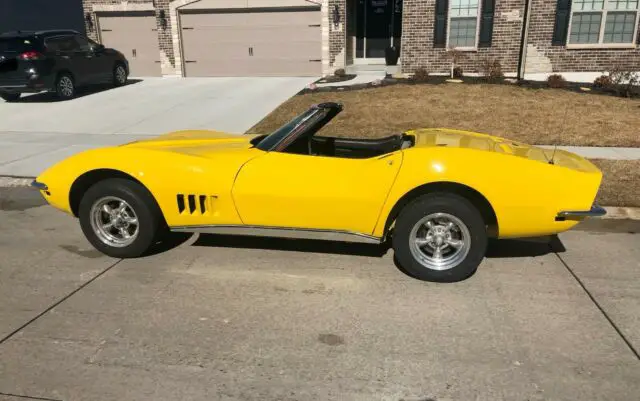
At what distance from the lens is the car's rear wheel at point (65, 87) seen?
46.8ft

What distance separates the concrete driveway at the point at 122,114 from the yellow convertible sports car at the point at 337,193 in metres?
3.88

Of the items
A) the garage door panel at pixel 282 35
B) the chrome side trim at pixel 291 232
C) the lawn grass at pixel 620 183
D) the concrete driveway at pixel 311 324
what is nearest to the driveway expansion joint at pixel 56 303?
the concrete driveway at pixel 311 324

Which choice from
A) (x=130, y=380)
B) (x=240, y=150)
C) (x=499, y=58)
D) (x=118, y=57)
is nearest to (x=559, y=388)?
(x=130, y=380)

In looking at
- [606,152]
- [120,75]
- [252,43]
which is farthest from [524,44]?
[120,75]

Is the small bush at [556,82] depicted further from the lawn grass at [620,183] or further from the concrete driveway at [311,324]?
the concrete driveway at [311,324]

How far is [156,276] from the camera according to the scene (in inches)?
169

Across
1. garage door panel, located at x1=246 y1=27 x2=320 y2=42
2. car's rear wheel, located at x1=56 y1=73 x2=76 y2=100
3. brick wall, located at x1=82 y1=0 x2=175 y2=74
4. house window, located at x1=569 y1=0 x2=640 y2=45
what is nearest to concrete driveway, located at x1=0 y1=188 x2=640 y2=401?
car's rear wheel, located at x1=56 y1=73 x2=76 y2=100

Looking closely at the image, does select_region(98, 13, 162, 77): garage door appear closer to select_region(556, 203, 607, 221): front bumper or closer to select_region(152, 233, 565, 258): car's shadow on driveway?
select_region(152, 233, 565, 258): car's shadow on driveway

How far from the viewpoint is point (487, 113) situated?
36.8 ft

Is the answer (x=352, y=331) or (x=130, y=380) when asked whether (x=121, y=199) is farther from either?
(x=352, y=331)

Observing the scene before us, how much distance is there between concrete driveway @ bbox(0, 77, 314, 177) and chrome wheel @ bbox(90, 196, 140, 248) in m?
3.68

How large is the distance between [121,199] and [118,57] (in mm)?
14488

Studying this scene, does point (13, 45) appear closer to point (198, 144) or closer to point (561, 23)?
point (198, 144)

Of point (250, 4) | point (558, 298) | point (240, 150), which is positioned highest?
point (250, 4)
